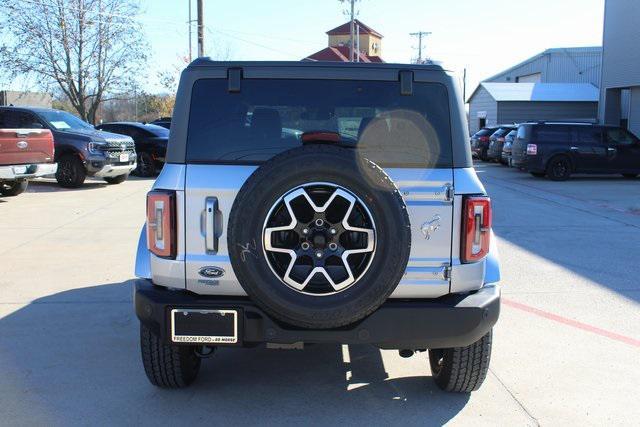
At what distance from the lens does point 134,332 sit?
5.18 m

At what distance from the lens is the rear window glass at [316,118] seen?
352cm

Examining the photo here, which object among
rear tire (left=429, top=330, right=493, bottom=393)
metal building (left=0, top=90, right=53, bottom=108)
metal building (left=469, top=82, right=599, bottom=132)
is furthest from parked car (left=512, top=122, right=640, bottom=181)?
metal building (left=0, top=90, right=53, bottom=108)

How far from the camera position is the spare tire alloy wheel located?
3.17 meters

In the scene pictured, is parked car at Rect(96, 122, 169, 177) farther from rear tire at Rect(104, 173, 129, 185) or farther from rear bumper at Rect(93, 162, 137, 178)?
rear bumper at Rect(93, 162, 137, 178)

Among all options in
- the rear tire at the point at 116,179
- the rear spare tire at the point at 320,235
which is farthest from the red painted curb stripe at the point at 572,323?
the rear tire at the point at 116,179

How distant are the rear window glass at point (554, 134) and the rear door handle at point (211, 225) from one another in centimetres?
1785

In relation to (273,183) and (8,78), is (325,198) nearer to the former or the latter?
(273,183)

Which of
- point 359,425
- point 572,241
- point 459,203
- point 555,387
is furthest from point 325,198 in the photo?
point 572,241

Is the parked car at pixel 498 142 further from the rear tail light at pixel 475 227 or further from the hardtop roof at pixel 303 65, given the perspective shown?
the rear tail light at pixel 475 227

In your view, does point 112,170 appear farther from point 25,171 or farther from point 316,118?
point 316,118

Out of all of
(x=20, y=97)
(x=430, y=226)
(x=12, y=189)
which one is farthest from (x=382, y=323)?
(x=20, y=97)

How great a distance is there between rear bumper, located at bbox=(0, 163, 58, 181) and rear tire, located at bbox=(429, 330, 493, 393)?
10.4 meters

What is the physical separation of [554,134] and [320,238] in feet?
59.2

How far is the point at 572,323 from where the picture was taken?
557 cm
